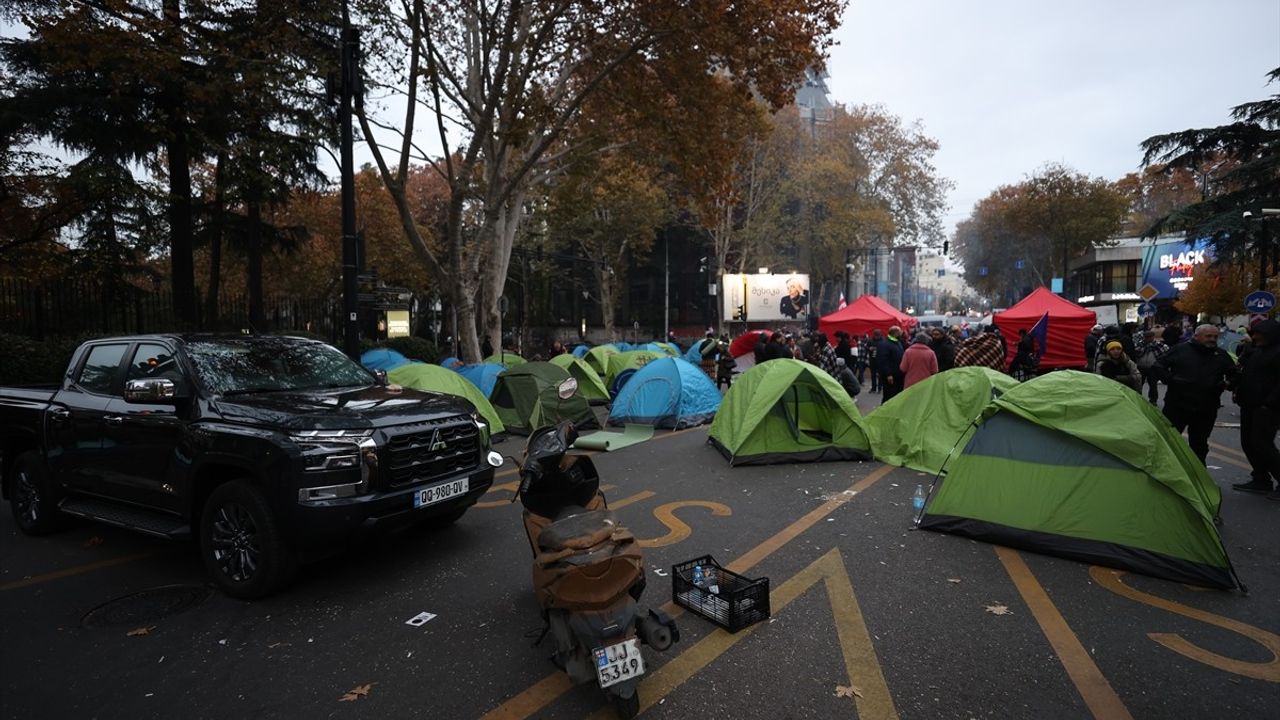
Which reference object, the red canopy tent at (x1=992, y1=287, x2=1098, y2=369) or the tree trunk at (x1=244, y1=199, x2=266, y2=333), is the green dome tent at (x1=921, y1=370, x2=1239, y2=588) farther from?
the tree trunk at (x1=244, y1=199, x2=266, y2=333)

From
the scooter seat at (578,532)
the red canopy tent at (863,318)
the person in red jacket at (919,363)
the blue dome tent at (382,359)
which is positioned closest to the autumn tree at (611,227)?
the red canopy tent at (863,318)

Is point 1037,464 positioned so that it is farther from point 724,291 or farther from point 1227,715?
point 724,291

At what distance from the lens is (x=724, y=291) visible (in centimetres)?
3469

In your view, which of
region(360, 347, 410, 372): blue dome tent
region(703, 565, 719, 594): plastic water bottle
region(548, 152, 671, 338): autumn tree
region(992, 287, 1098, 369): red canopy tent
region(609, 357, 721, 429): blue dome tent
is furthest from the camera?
region(548, 152, 671, 338): autumn tree

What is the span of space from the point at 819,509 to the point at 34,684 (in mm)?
5694

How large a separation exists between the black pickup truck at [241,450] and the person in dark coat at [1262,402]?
7463mm

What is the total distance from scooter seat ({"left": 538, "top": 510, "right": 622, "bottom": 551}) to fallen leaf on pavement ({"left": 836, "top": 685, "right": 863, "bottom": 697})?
1.35m

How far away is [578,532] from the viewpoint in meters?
3.17

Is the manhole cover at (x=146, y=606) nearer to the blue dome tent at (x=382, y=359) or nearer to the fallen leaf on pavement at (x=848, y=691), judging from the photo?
the fallen leaf on pavement at (x=848, y=691)

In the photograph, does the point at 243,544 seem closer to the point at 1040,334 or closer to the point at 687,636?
the point at 687,636

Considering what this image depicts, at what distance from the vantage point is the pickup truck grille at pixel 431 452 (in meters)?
4.30

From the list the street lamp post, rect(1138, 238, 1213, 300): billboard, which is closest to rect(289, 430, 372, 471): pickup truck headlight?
the street lamp post

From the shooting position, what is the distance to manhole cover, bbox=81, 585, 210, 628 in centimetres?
391

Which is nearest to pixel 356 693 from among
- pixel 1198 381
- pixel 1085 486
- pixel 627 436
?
pixel 1085 486
